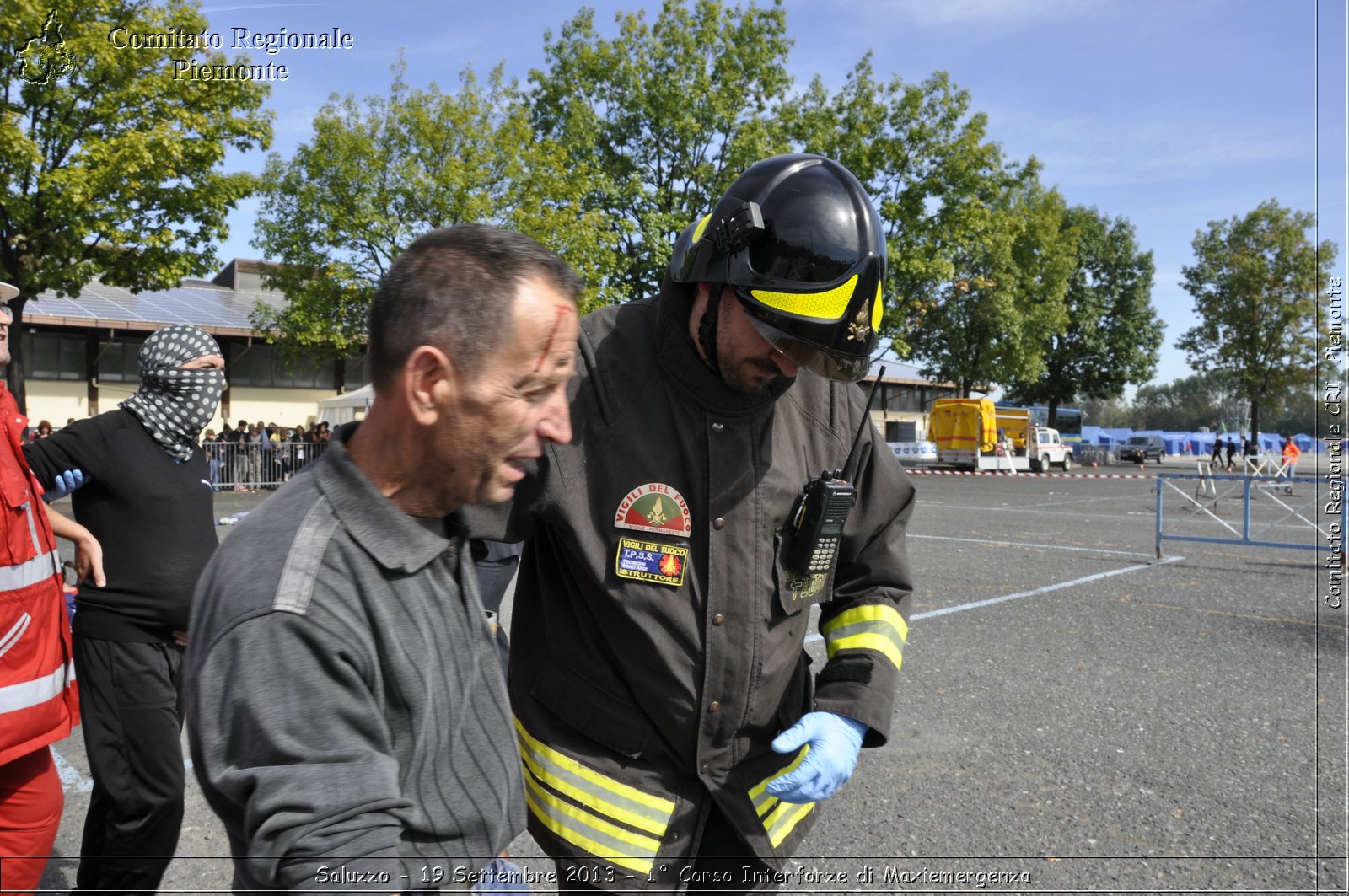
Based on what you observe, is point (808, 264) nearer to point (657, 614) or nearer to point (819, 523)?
point (819, 523)

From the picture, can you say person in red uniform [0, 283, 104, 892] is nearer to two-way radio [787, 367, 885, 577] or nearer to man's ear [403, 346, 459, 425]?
man's ear [403, 346, 459, 425]

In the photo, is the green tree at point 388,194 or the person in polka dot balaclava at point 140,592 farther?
the green tree at point 388,194

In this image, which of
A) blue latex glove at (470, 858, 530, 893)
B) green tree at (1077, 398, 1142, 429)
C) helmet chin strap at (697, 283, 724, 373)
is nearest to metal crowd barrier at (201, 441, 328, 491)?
helmet chin strap at (697, 283, 724, 373)

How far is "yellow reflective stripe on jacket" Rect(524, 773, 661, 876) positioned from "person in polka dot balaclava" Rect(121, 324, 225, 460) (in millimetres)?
2149

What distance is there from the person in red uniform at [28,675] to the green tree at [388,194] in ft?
63.0

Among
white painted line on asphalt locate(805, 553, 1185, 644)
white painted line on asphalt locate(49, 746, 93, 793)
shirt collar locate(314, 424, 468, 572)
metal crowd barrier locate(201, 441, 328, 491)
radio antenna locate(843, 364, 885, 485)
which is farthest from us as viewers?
metal crowd barrier locate(201, 441, 328, 491)

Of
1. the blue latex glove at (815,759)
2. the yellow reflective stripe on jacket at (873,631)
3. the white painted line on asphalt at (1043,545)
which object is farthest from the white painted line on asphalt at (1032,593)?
the blue latex glove at (815,759)

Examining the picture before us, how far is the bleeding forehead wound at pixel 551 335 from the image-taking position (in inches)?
49.8

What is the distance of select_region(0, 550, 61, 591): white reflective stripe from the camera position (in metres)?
2.47

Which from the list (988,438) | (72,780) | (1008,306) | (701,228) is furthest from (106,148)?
(1008,306)

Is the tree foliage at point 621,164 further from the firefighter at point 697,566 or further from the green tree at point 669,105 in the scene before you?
the firefighter at point 697,566

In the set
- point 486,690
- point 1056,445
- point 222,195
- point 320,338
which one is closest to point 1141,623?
point 486,690

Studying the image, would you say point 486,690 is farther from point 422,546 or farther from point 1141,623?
point 1141,623

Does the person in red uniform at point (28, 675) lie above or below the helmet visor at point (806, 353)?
below
